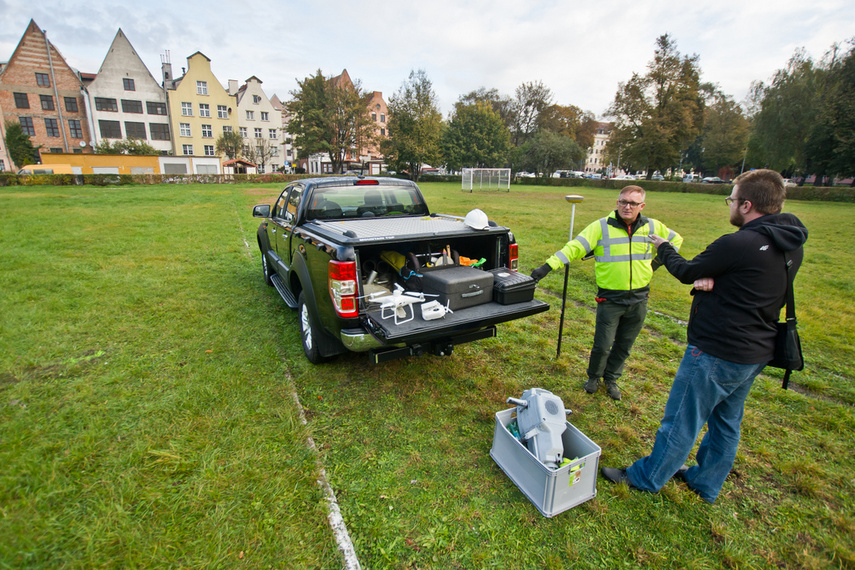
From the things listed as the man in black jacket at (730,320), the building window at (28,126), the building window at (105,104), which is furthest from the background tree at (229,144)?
the man in black jacket at (730,320)

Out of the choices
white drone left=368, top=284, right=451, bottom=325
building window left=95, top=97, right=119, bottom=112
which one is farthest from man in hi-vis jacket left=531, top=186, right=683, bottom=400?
building window left=95, top=97, right=119, bottom=112

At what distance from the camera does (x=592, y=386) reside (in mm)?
3871

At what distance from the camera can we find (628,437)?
3.23 m

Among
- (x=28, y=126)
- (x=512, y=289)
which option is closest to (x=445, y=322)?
(x=512, y=289)

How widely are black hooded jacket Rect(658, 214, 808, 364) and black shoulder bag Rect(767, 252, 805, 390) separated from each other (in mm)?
34

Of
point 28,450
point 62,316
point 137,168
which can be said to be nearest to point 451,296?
point 28,450

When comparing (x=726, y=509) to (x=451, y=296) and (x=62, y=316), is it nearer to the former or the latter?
(x=451, y=296)

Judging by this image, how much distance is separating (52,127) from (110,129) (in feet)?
19.1

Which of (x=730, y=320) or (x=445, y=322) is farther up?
(x=730, y=320)

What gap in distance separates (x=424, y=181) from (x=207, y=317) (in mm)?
45502

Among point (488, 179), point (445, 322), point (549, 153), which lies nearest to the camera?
point (445, 322)

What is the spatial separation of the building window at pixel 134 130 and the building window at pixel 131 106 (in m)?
1.39

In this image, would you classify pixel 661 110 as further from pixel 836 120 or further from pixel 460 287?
pixel 460 287

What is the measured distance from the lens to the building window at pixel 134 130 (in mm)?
45000
